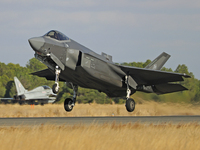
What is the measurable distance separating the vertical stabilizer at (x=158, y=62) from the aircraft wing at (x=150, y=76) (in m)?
2.31

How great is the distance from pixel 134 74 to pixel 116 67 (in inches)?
58.9

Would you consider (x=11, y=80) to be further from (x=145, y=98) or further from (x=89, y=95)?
(x=145, y=98)

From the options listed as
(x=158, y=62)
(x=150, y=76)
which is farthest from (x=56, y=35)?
(x=158, y=62)

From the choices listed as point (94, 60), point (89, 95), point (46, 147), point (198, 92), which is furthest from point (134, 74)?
point (89, 95)

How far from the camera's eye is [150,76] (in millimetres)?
18641

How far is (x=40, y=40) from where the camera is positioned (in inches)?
580

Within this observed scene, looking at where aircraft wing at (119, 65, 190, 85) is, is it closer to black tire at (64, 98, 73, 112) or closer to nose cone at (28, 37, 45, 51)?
black tire at (64, 98, 73, 112)

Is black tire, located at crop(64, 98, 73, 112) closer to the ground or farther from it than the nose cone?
closer to the ground

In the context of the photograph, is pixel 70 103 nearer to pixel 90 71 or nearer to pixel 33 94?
pixel 90 71

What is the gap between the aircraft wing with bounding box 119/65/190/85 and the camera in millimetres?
17891

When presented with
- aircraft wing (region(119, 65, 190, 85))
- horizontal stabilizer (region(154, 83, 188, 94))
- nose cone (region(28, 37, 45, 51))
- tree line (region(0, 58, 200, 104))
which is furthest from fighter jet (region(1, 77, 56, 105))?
nose cone (region(28, 37, 45, 51))

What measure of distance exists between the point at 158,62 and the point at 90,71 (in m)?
7.65

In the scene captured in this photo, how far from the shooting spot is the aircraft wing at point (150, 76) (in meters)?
17.9

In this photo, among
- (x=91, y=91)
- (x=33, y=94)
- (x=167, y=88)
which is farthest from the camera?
(x=91, y=91)
